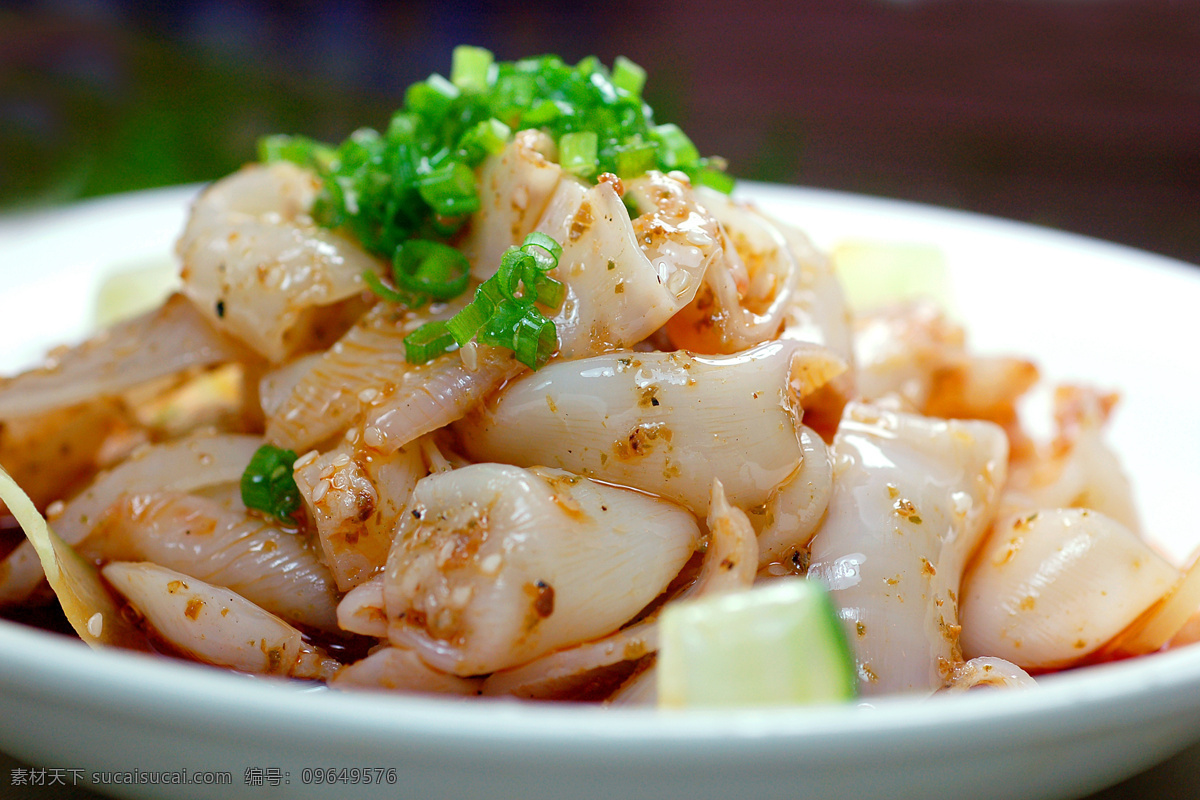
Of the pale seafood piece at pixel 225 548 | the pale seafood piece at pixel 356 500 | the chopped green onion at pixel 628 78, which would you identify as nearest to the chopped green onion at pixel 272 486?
the pale seafood piece at pixel 225 548

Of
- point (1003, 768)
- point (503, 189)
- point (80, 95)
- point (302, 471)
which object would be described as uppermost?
point (503, 189)

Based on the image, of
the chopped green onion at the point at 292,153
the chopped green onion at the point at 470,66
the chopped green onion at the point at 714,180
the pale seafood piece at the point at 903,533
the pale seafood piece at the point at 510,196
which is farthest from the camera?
the chopped green onion at the point at 292,153

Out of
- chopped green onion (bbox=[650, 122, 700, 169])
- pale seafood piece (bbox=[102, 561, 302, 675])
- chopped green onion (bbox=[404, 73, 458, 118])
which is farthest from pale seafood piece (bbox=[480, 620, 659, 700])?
chopped green onion (bbox=[404, 73, 458, 118])

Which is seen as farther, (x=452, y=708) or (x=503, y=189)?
(x=503, y=189)

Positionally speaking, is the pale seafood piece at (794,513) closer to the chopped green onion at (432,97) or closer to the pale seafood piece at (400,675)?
the pale seafood piece at (400,675)

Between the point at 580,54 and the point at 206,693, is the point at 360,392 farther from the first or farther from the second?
the point at 580,54

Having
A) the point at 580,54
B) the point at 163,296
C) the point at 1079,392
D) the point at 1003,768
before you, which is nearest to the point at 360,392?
the point at 1003,768

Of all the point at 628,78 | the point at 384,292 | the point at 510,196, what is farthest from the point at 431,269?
the point at 628,78
